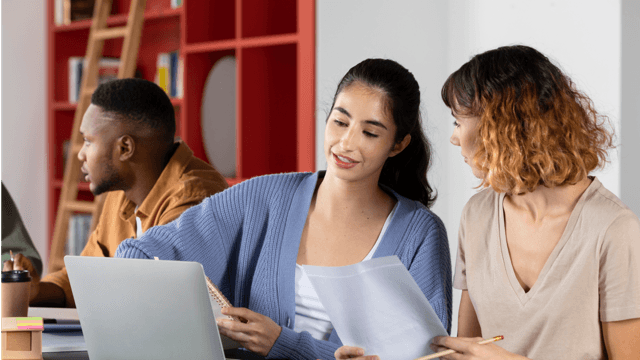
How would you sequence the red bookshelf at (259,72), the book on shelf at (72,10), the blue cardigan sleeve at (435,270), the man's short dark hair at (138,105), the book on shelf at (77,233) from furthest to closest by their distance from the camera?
the book on shelf at (72,10)
the book on shelf at (77,233)
the red bookshelf at (259,72)
the man's short dark hair at (138,105)
the blue cardigan sleeve at (435,270)

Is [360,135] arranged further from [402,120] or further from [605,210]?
[605,210]

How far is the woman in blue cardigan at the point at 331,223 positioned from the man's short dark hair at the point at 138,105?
47cm

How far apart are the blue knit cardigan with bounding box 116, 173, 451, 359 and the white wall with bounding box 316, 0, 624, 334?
110 cm

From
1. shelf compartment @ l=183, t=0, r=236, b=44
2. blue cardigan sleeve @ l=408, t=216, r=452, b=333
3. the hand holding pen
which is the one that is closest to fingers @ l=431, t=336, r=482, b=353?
the hand holding pen

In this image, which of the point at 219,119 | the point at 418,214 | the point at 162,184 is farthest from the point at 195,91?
the point at 418,214

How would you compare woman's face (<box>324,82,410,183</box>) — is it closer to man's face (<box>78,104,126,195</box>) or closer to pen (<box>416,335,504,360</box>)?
pen (<box>416,335,504,360</box>)

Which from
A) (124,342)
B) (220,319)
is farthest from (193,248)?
(124,342)

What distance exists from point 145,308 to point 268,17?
2.64 m

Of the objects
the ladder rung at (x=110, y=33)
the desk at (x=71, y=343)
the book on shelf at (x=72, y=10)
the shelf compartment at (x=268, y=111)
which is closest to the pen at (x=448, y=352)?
the desk at (x=71, y=343)

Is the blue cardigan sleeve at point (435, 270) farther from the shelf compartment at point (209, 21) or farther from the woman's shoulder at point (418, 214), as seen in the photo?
the shelf compartment at point (209, 21)

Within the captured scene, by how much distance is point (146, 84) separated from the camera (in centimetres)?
Result: 193

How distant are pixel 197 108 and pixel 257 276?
2191mm

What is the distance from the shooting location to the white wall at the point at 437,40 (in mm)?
2438

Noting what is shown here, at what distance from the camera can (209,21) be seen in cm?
351
